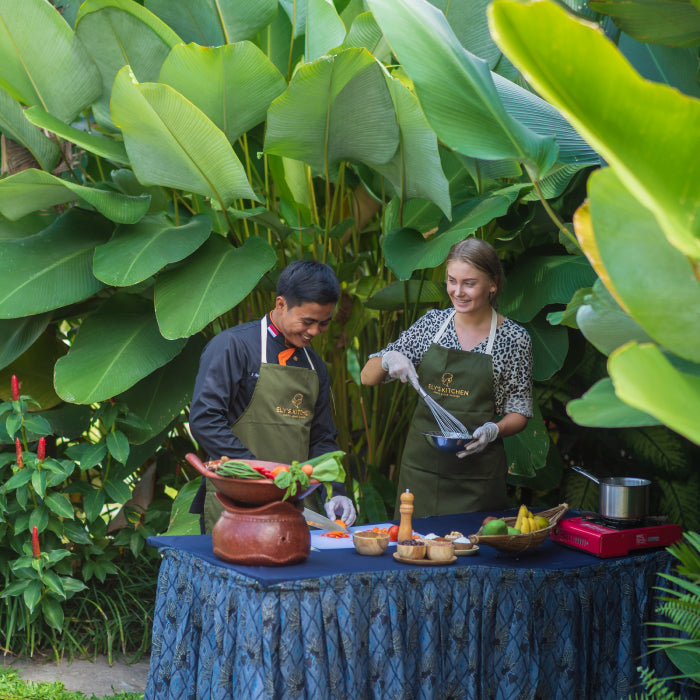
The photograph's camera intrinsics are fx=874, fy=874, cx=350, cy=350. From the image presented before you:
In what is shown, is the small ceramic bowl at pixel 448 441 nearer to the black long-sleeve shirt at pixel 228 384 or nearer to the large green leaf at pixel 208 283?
the black long-sleeve shirt at pixel 228 384

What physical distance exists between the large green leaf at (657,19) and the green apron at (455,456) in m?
1.03

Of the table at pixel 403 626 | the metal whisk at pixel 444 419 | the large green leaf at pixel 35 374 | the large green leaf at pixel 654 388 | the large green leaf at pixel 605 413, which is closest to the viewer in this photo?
the large green leaf at pixel 654 388

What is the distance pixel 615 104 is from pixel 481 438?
1.81 meters

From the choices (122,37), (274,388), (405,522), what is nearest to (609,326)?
(405,522)

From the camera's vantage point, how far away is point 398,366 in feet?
9.89

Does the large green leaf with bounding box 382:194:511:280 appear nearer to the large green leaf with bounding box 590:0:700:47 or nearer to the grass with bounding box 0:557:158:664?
the large green leaf with bounding box 590:0:700:47

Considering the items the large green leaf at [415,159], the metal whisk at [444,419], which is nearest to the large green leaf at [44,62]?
the large green leaf at [415,159]

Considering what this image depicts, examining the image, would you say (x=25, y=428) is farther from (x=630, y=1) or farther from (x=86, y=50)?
(x=630, y=1)

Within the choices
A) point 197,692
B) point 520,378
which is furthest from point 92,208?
point 197,692

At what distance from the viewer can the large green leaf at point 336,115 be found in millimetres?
3102

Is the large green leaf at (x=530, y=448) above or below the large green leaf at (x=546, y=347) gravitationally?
below

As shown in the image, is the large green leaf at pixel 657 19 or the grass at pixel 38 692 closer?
the large green leaf at pixel 657 19

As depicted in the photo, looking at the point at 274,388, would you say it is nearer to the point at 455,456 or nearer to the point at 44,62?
the point at 455,456

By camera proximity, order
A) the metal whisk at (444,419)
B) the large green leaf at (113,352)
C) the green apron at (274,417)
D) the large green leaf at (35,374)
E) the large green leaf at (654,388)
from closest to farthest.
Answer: the large green leaf at (654,388), the green apron at (274,417), the metal whisk at (444,419), the large green leaf at (113,352), the large green leaf at (35,374)
